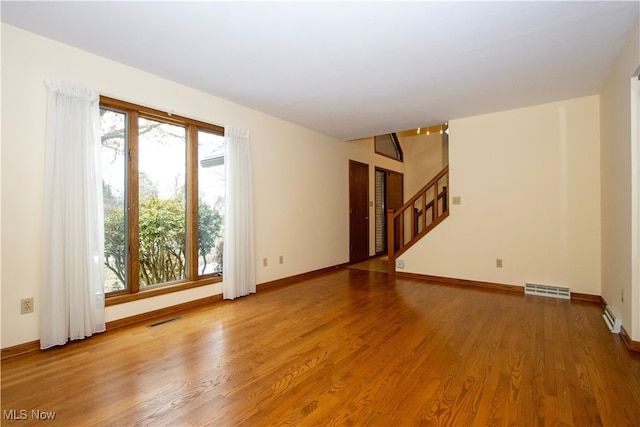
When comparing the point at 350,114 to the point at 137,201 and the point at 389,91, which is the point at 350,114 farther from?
the point at 137,201

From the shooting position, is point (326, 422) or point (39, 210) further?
point (39, 210)

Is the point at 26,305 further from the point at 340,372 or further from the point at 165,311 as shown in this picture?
the point at 340,372

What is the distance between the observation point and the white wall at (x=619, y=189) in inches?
95.2

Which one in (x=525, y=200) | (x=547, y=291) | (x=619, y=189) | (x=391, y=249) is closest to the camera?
(x=619, y=189)

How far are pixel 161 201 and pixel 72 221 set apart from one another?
3.03ft

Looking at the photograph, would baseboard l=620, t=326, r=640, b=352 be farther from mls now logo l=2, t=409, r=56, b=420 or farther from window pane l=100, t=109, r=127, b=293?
window pane l=100, t=109, r=127, b=293

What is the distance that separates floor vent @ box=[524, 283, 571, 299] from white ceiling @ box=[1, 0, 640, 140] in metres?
2.53

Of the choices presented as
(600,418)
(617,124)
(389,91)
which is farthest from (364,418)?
(617,124)

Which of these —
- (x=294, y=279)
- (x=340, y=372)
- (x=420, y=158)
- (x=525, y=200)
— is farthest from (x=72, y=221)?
(x=420, y=158)

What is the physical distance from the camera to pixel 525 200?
4.29 metres

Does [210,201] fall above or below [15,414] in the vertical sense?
above

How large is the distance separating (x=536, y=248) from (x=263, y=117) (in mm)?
4389

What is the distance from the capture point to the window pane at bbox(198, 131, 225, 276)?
379 cm

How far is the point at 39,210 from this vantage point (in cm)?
249
